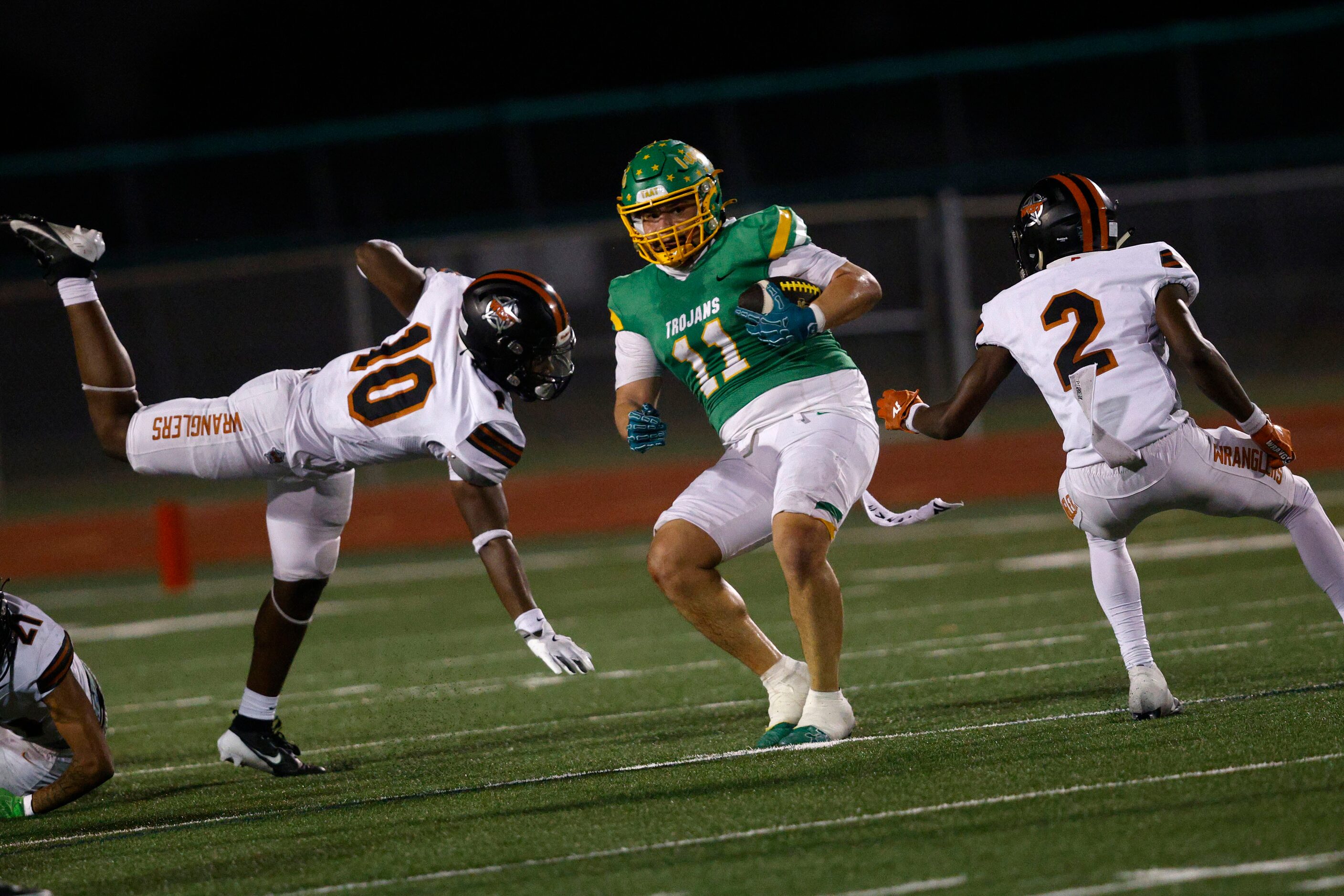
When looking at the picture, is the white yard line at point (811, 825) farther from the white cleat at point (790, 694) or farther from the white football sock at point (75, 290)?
the white football sock at point (75, 290)

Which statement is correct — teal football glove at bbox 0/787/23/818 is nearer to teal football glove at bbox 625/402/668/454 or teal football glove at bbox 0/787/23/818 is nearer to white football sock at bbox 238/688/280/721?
white football sock at bbox 238/688/280/721

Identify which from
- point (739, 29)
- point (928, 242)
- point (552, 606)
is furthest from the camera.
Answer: point (739, 29)

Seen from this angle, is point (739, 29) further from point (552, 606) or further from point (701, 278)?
Answer: point (701, 278)

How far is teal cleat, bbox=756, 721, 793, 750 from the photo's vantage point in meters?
5.30

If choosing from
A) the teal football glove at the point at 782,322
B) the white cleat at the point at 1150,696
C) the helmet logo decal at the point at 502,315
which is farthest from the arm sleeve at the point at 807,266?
the white cleat at the point at 1150,696

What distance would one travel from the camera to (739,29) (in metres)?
27.4

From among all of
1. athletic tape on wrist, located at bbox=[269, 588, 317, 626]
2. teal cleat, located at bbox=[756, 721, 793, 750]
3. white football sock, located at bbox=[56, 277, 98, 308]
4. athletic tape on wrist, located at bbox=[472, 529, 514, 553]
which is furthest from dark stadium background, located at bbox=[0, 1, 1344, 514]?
athletic tape on wrist, located at bbox=[472, 529, 514, 553]

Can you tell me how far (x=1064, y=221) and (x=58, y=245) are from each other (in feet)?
11.3

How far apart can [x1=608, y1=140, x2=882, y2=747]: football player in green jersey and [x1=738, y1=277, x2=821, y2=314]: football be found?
0.09ft

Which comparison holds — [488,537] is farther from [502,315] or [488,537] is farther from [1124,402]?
[1124,402]

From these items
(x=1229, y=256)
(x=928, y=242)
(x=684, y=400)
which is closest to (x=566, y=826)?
(x=928, y=242)

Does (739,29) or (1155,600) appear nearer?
(1155,600)

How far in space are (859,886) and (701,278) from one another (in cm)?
270

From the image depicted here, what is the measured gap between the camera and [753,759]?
202 inches
